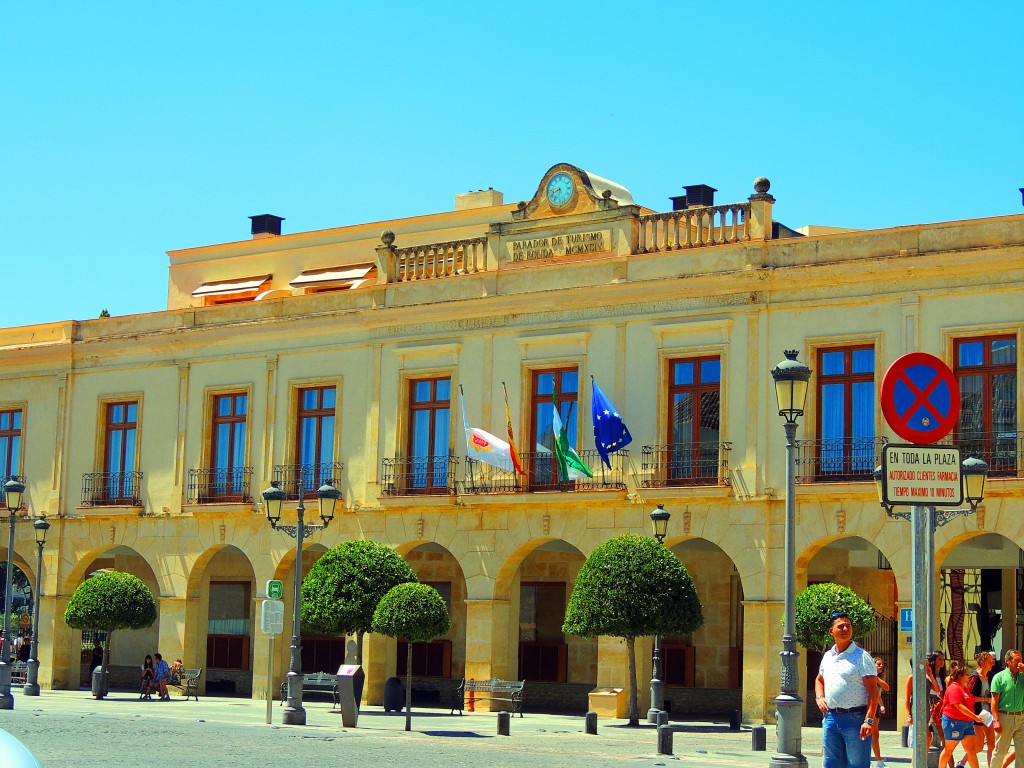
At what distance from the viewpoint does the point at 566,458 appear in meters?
31.6

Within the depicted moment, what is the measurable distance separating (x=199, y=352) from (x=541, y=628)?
10074 millimetres

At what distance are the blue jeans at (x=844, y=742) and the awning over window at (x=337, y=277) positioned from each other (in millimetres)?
31001

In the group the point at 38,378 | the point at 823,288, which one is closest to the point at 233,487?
the point at 38,378

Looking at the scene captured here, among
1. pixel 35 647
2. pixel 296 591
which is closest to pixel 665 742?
pixel 296 591

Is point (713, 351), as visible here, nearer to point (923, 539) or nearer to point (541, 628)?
point (541, 628)

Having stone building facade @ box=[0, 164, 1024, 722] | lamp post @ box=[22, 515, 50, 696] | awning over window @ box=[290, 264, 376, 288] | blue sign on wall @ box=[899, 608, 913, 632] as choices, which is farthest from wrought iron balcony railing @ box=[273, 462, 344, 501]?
blue sign on wall @ box=[899, 608, 913, 632]

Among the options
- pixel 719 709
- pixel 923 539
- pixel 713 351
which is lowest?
pixel 719 709

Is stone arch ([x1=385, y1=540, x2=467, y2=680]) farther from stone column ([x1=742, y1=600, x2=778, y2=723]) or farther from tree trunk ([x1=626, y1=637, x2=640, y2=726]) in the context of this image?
tree trunk ([x1=626, y1=637, x2=640, y2=726])

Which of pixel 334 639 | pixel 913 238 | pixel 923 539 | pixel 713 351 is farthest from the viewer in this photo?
pixel 334 639

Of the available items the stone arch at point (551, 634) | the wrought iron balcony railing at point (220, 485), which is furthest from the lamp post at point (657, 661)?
the wrought iron balcony railing at point (220, 485)

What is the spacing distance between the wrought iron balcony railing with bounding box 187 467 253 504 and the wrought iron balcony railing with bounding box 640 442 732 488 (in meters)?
9.85

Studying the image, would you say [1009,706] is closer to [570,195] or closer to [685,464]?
[685,464]

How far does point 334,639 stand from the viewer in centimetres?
3891

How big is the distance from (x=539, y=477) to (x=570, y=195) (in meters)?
5.65
